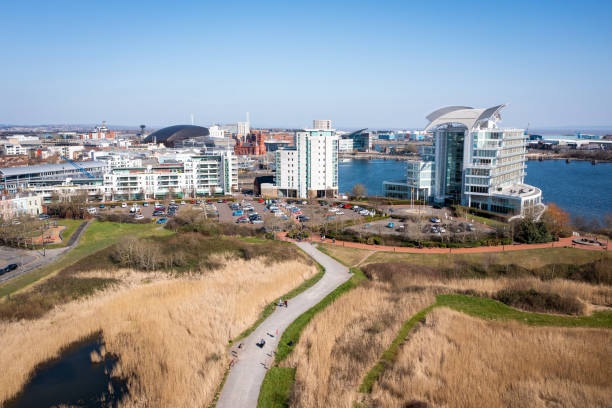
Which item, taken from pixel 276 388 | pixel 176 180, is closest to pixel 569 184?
pixel 176 180

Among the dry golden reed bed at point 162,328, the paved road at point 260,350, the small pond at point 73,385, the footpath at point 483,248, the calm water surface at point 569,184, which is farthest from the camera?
the calm water surface at point 569,184

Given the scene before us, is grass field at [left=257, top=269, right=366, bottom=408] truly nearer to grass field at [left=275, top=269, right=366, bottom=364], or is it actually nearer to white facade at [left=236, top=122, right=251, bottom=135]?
grass field at [left=275, top=269, right=366, bottom=364]

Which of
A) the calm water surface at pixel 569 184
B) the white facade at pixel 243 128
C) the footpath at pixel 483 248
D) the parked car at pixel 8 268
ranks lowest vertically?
the parked car at pixel 8 268

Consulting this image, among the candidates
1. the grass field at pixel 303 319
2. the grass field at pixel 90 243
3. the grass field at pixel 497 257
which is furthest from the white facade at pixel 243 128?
the grass field at pixel 303 319

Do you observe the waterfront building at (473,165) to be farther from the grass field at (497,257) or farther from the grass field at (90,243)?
the grass field at (90,243)

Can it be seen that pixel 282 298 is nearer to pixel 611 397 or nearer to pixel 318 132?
→ pixel 611 397

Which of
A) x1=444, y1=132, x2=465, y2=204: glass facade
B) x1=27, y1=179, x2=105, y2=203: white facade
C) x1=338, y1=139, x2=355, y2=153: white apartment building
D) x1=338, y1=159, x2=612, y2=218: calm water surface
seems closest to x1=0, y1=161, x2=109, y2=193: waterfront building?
x1=27, y1=179, x2=105, y2=203: white facade

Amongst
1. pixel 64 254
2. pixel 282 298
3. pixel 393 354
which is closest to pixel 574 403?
pixel 393 354
